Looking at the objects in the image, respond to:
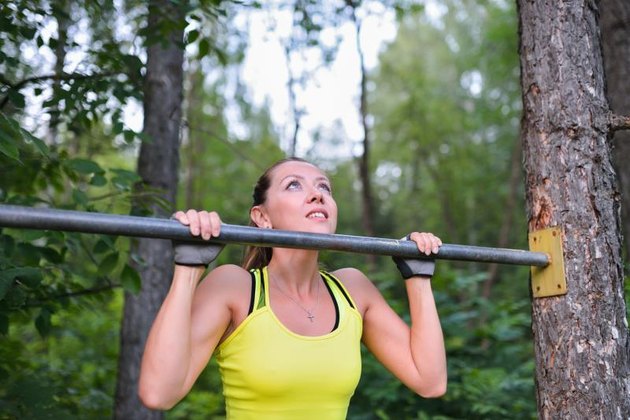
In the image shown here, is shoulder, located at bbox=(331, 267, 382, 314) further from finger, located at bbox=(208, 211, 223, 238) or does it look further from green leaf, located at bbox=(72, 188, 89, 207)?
green leaf, located at bbox=(72, 188, 89, 207)

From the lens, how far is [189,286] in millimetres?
1814

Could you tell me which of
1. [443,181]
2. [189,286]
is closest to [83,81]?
[189,286]

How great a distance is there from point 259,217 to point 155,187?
1482mm

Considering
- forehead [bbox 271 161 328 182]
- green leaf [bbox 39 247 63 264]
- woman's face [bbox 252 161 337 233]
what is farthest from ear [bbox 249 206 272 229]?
green leaf [bbox 39 247 63 264]

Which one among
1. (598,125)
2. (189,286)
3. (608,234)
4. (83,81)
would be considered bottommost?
(189,286)

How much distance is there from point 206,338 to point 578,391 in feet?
4.04

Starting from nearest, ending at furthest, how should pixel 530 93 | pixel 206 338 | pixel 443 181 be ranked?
pixel 206 338 < pixel 530 93 < pixel 443 181

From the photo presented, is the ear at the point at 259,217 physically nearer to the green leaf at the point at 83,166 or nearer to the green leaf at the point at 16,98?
the green leaf at the point at 83,166

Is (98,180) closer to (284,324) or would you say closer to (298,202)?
(298,202)

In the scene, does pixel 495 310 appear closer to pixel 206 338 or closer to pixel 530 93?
pixel 530 93

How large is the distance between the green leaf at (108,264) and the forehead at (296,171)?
2.80ft

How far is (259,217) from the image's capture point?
2400mm

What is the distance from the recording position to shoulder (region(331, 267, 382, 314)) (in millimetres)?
2334

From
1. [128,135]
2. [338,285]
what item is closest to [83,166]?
[128,135]
